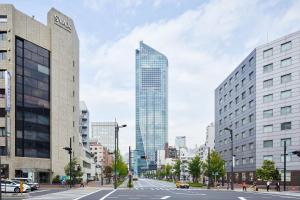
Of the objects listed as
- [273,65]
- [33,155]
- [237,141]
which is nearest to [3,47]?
[33,155]

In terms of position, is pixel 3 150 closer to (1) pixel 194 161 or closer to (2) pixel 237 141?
(1) pixel 194 161

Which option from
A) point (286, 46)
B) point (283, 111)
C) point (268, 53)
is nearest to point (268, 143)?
point (283, 111)

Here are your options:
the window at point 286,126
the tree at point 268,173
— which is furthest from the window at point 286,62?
the tree at point 268,173

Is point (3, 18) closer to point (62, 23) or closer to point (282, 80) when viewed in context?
point (62, 23)

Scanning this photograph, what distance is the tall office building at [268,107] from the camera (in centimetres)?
8806

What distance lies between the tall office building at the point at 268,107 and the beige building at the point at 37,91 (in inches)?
1654

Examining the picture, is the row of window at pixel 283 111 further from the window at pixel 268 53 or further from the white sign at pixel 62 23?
the white sign at pixel 62 23

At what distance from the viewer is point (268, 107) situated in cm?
9581

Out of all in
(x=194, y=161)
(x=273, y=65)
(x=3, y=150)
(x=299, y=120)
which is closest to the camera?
(x=3, y=150)

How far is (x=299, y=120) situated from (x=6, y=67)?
186 feet

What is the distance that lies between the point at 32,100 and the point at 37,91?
2849 millimetres

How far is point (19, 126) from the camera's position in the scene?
8519cm

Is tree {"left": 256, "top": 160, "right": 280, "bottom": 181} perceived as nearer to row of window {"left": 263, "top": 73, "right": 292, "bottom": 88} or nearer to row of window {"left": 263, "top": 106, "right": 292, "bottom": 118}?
row of window {"left": 263, "top": 106, "right": 292, "bottom": 118}

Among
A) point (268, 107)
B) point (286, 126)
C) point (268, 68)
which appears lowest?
point (286, 126)
